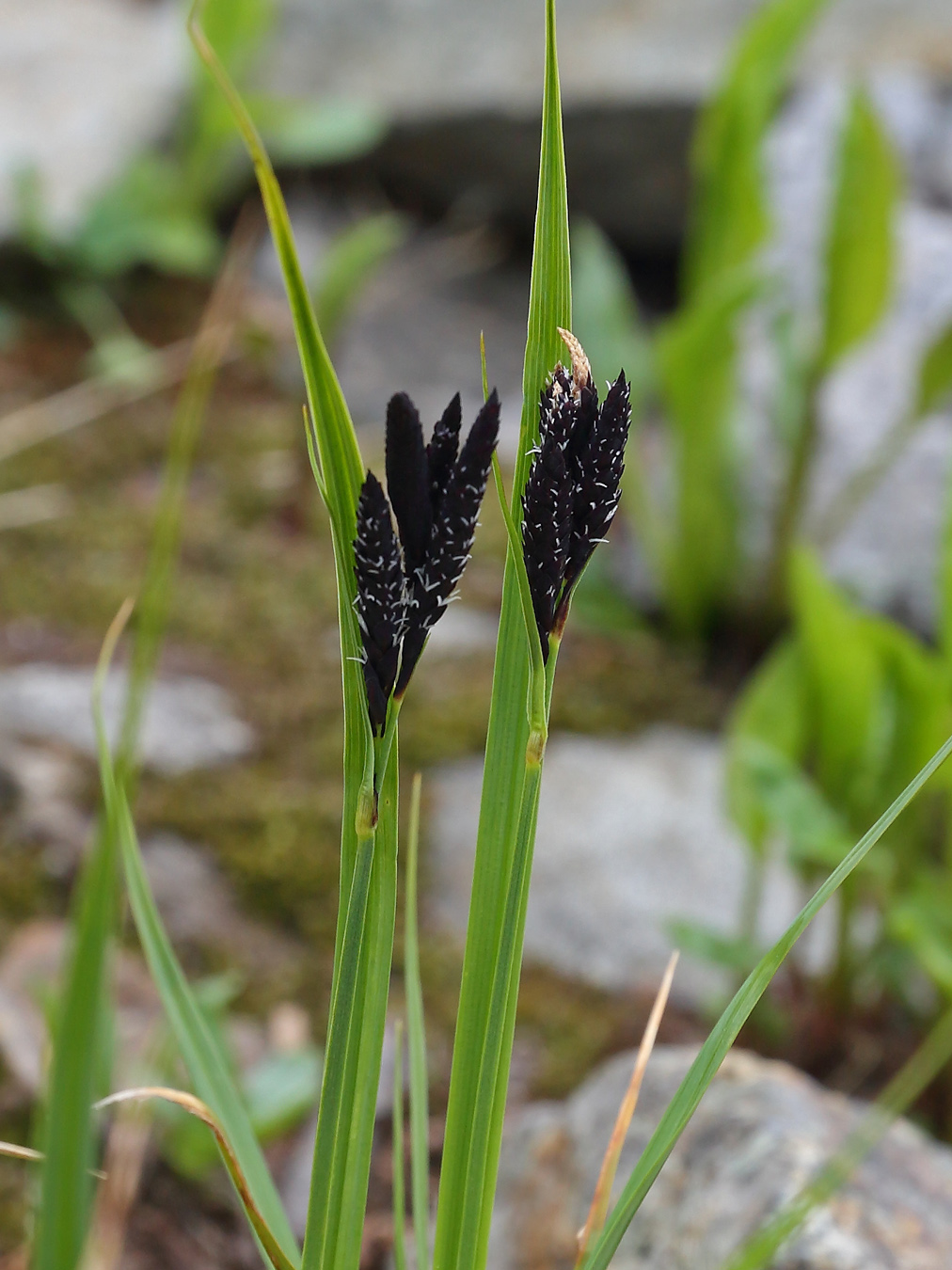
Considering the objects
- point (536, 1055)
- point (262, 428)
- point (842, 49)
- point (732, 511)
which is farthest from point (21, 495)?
point (842, 49)

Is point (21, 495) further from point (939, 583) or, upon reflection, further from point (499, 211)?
point (499, 211)

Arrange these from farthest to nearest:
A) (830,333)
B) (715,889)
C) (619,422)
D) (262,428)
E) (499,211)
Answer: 1. (499,211)
2. (262,428)
3. (830,333)
4. (715,889)
5. (619,422)

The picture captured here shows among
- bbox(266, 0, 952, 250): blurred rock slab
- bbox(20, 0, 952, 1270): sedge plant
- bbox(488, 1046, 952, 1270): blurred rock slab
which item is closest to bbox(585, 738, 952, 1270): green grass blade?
bbox(20, 0, 952, 1270): sedge plant

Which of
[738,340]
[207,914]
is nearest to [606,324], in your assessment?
[738,340]

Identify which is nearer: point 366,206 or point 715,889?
point 715,889

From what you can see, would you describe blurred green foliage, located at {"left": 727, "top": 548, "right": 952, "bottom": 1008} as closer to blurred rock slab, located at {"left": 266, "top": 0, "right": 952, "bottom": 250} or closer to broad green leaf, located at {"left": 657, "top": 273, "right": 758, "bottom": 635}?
broad green leaf, located at {"left": 657, "top": 273, "right": 758, "bottom": 635}

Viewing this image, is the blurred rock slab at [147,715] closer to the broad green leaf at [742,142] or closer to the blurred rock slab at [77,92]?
the broad green leaf at [742,142]

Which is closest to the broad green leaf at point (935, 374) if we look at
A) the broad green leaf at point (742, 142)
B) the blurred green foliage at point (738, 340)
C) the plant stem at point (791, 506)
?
the blurred green foliage at point (738, 340)

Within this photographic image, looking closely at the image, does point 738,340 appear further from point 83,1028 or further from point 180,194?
point 83,1028
